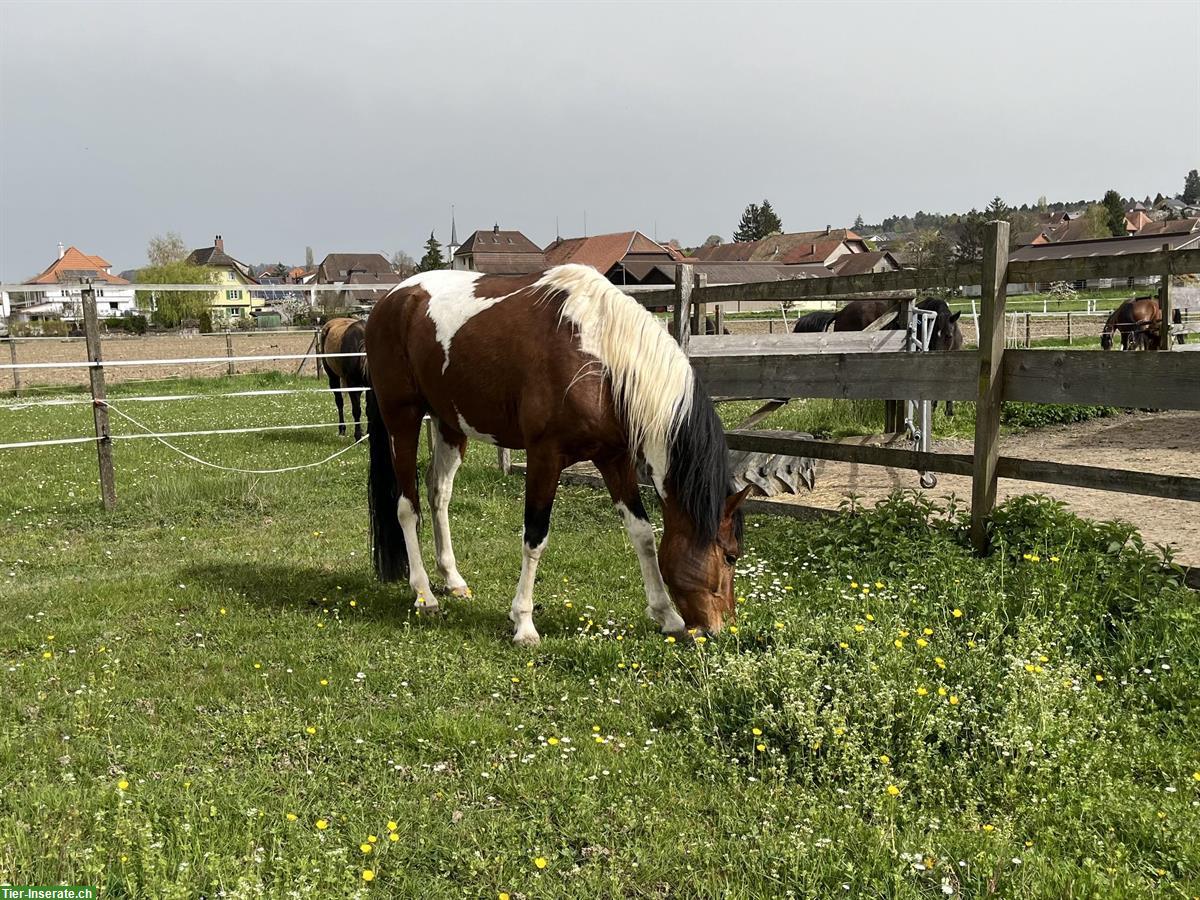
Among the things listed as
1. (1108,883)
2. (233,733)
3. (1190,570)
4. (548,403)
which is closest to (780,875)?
(1108,883)

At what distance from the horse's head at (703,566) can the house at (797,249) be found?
→ 253 ft

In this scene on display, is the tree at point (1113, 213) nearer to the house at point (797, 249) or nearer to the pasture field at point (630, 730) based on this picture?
the house at point (797, 249)

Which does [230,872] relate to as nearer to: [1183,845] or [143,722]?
[143,722]

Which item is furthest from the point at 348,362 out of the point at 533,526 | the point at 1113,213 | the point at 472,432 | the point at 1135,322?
the point at 1113,213

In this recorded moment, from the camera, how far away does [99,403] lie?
7.76 metres

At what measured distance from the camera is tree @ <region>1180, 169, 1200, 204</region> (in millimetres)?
176700

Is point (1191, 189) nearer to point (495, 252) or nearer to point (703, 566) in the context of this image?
point (495, 252)

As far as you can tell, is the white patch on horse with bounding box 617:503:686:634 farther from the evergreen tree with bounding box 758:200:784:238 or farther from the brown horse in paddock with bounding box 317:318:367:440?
the evergreen tree with bounding box 758:200:784:238

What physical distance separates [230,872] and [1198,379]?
4.66 metres

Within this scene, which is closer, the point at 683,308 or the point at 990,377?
the point at 990,377

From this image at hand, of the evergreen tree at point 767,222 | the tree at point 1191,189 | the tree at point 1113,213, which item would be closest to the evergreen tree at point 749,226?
the evergreen tree at point 767,222

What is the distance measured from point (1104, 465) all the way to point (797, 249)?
8084 centimetres

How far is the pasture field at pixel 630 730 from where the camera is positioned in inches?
100

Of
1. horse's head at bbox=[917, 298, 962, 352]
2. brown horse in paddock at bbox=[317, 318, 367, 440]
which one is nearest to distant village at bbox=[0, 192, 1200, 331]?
brown horse in paddock at bbox=[317, 318, 367, 440]
